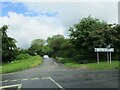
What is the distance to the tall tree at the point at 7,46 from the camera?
203ft

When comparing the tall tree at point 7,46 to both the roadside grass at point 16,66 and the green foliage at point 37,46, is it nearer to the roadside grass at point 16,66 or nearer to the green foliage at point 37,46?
the roadside grass at point 16,66

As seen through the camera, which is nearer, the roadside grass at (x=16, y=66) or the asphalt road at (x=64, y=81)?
the asphalt road at (x=64, y=81)

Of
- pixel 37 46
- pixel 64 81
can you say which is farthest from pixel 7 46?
pixel 37 46

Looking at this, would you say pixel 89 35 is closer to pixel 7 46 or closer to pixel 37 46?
pixel 7 46

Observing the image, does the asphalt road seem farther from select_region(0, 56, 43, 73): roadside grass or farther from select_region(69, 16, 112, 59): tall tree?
select_region(69, 16, 112, 59): tall tree

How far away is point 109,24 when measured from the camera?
55.0 m

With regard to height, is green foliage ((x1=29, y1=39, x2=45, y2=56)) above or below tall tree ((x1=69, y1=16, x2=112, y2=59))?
below

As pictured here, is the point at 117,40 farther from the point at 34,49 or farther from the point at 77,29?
the point at 34,49

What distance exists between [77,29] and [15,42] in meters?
15.0

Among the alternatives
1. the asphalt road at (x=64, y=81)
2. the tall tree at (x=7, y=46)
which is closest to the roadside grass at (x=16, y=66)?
the tall tree at (x=7, y=46)

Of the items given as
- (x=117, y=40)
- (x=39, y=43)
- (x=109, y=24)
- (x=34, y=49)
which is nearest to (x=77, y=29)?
(x=109, y=24)

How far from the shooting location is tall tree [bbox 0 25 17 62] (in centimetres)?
6175

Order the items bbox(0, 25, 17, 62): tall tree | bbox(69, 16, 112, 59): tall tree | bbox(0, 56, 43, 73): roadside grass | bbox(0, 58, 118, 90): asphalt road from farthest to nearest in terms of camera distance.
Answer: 1. bbox(0, 25, 17, 62): tall tree
2. bbox(69, 16, 112, 59): tall tree
3. bbox(0, 56, 43, 73): roadside grass
4. bbox(0, 58, 118, 90): asphalt road

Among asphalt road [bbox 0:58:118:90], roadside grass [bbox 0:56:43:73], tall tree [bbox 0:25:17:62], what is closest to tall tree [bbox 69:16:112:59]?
roadside grass [bbox 0:56:43:73]
